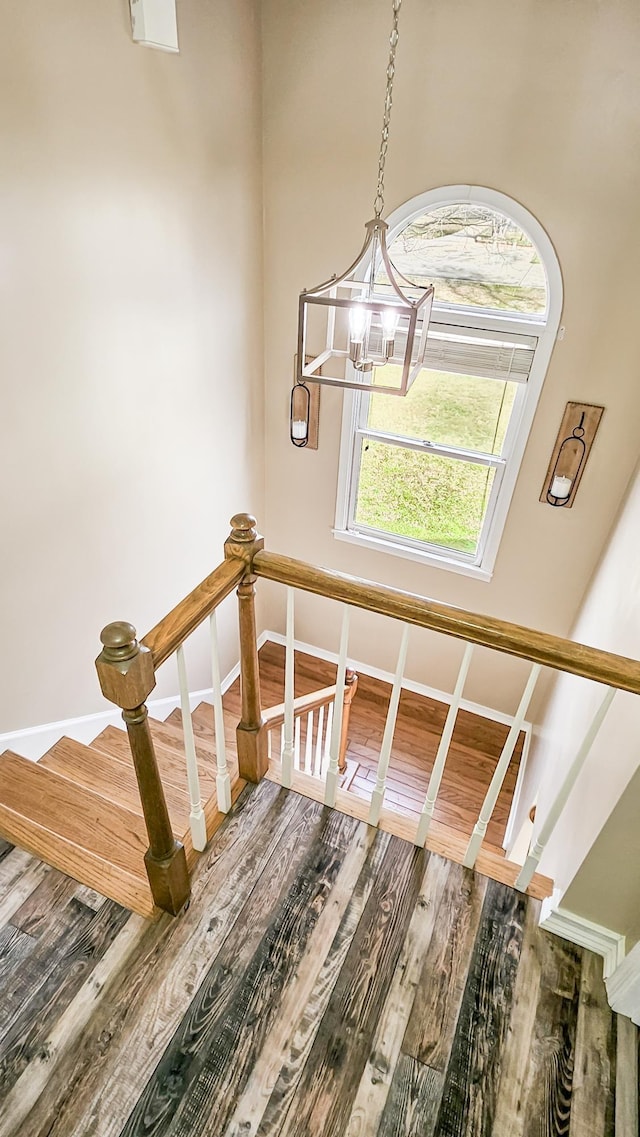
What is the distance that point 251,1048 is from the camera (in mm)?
1388

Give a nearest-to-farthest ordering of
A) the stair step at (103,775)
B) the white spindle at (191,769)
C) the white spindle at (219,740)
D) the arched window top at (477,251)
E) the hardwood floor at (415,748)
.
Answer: the white spindle at (191,769), the white spindle at (219,740), the stair step at (103,775), the arched window top at (477,251), the hardwood floor at (415,748)

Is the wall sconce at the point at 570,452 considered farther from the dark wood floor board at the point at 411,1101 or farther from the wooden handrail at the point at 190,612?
the dark wood floor board at the point at 411,1101

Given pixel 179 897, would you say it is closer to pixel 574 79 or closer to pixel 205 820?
pixel 205 820

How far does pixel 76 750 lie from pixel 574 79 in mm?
3542

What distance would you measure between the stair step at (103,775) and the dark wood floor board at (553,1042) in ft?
4.39

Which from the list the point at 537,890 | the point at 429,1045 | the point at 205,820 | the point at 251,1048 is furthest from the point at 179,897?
the point at 537,890

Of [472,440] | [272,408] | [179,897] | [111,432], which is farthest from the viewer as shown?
[272,408]

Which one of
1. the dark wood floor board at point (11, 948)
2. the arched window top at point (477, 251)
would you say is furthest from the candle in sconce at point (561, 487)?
the dark wood floor board at point (11, 948)

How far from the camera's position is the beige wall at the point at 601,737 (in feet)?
4.90

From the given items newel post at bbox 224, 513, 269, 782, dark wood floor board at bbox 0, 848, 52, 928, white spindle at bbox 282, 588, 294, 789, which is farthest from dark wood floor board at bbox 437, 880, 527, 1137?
dark wood floor board at bbox 0, 848, 52, 928

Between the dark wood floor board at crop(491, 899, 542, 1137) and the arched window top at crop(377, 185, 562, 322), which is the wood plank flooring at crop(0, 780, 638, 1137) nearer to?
the dark wood floor board at crop(491, 899, 542, 1137)

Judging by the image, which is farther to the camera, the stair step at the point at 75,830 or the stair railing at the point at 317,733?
the stair railing at the point at 317,733

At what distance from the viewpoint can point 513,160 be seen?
257cm

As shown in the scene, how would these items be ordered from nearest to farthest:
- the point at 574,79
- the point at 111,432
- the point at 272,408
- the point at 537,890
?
the point at 537,890, the point at 574,79, the point at 111,432, the point at 272,408
